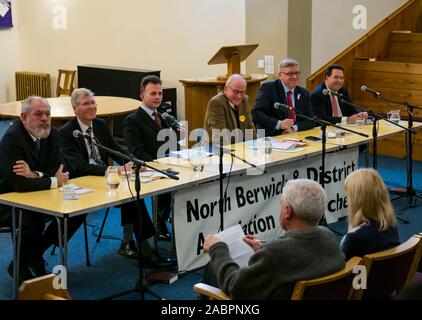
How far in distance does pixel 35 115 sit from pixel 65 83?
6.75 meters

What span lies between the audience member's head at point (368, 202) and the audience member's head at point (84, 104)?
7.65 ft

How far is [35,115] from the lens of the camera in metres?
4.66

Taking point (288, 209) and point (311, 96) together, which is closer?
point (288, 209)

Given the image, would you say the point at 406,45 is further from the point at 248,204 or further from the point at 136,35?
the point at 248,204

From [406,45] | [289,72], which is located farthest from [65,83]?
[289,72]

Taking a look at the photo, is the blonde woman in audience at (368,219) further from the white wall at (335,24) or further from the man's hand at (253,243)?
the white wall at (335,24)

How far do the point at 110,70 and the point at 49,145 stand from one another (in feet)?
17.7

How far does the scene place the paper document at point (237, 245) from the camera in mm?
3463

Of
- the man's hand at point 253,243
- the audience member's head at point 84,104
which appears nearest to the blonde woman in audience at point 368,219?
the man's hand at point 253,243

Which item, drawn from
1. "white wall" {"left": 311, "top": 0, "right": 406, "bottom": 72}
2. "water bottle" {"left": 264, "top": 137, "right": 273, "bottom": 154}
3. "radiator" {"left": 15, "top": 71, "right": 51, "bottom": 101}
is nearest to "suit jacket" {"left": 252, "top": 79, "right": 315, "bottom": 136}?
"water bottle" {"left": 264, "top": 137, "right": 273, "bottom": 154}

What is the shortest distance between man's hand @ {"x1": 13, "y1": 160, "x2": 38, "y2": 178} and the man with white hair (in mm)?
1782

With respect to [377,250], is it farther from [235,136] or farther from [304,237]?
[235,136]

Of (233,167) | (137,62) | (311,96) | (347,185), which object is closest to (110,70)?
(137,62)

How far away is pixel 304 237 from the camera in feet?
9.75
